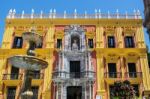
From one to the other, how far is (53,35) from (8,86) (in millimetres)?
6405


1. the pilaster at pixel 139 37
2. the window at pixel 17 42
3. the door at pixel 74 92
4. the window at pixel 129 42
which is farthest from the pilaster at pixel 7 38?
the pilaster at pixel 139 37

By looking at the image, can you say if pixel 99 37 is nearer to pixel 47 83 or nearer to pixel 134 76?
pixel 134 76

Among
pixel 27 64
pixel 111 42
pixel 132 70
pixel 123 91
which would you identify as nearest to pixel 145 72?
pixel 132 70

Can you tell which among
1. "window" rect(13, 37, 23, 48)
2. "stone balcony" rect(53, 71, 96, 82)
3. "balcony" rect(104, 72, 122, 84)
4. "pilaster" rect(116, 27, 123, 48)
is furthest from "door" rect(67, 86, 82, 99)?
"window" rect(13, 37, 23, 48)

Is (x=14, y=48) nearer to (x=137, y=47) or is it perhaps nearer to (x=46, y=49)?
(x=46, y=49)

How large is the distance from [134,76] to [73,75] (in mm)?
5469

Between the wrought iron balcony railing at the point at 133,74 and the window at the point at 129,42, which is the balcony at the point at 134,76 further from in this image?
the window at the point at 129,42

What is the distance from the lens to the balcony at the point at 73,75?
23.9 meters

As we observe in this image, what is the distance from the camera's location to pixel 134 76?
24484 mm

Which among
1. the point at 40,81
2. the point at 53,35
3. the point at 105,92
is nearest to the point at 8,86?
the point at 40,81

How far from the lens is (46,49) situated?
25.5 m

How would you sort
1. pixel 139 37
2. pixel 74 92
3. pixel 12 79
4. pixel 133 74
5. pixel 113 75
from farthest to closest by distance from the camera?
pixel 139 37 < pixel 133 74 < pixel 113 75 < pixel 74 92 < pixel 12 79

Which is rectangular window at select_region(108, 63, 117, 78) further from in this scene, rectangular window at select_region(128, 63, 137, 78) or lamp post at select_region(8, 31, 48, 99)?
lamp post at select_region(8, 31, 48, 99)

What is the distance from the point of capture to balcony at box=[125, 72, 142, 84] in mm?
24031
